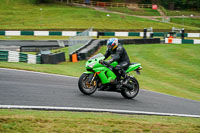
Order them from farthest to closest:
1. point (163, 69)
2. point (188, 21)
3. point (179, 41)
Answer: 1. point (188, 21)
2. point (179, 41)
3. point (163, 69)

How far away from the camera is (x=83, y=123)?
21.7 ft

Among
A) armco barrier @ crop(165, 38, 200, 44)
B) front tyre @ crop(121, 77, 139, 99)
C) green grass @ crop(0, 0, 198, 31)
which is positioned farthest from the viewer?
green grass @ crop(0, 0, 198, 31)

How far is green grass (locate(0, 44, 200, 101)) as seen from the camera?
47.1ft

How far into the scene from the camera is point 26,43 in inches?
1220

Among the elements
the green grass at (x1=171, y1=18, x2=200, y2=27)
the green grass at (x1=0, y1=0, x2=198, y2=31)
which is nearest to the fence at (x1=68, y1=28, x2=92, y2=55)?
the green grass at (x1=0, y1=0, x2=198, y2=31)

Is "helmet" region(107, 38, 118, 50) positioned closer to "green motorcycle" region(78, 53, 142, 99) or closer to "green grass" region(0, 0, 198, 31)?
"green motorcycle" region(78, 53, 142, 99)

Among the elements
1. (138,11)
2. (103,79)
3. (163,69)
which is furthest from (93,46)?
(138,11)

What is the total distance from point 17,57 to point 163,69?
813 cm

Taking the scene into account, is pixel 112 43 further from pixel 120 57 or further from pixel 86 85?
pixel 86 85

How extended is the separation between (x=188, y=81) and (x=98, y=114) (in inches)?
372

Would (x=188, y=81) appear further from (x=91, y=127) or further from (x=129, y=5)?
(x=129, y=5)

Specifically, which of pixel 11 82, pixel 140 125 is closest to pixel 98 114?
pixel 140 125

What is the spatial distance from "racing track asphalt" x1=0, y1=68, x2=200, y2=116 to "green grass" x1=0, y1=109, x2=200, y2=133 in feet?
3.18

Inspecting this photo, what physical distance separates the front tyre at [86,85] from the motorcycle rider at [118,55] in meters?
0.77
